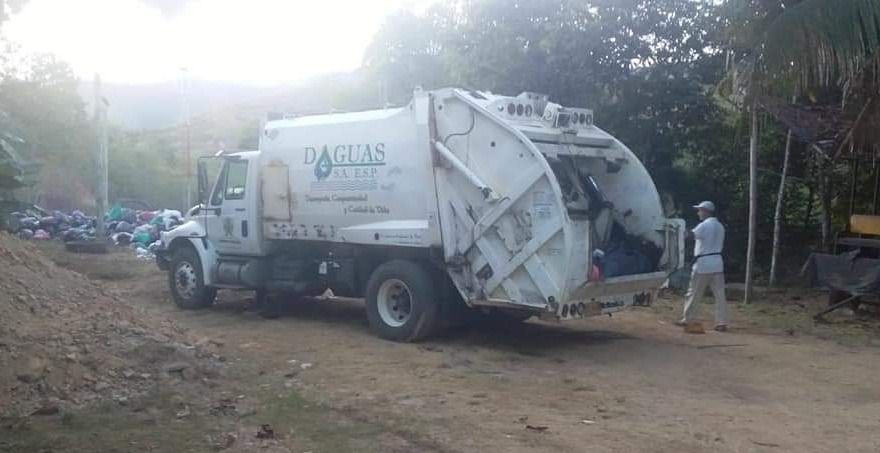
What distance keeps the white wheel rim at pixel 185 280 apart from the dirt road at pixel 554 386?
0.77m

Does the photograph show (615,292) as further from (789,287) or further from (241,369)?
(789,287)

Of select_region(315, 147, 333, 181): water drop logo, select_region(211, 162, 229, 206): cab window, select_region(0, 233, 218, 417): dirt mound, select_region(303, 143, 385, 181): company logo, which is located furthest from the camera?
select_region(211, 162, 229, 206): cab window

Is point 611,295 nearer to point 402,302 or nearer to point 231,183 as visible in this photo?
point 402,302

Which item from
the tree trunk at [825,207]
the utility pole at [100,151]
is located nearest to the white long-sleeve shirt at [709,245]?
the tree trunk at [825,207]

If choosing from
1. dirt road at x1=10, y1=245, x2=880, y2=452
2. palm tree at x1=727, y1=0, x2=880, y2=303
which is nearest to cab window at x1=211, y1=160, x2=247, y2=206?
dirt road at x1=10, y1=245, x2=880, y2=452

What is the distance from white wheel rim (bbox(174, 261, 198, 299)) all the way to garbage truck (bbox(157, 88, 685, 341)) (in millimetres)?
1547

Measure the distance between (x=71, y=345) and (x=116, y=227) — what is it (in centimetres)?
1949

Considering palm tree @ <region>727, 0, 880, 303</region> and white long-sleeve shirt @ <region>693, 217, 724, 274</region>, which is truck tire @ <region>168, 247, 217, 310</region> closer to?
white long-sleeve shirt @ <region>693, 217, 724, 274</region>

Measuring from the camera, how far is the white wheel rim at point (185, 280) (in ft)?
47.3

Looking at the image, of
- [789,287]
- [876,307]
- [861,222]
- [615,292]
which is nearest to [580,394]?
[615,292]

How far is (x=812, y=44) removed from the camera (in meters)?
12.0

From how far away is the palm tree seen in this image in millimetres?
11766

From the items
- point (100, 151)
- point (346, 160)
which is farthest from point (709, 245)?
point (100, 151)

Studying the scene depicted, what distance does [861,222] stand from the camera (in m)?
14.9
